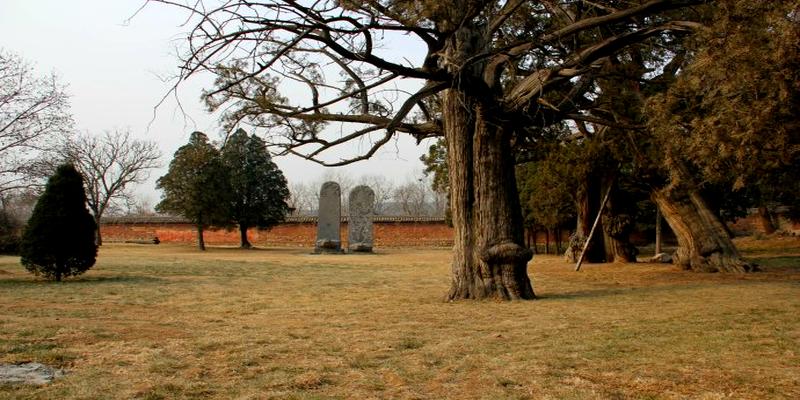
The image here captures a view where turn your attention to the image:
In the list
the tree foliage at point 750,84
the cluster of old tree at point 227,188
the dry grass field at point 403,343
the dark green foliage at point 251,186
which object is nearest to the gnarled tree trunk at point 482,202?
the dry grass field at point 403,343

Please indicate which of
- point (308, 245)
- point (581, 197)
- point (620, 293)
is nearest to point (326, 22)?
point (620, 293)

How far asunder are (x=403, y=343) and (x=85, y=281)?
31.7 ft

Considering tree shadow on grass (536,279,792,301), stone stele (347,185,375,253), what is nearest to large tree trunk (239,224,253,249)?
stone stele (347,185,375,253)

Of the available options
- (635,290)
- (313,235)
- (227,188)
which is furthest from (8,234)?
(635,290)

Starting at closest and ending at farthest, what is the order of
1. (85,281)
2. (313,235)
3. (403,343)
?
(403,343), (85,281), (313,235)

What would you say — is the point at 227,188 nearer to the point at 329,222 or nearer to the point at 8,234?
the point at 329,222

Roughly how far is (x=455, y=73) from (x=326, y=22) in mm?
1998

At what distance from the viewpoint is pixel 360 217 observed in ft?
113

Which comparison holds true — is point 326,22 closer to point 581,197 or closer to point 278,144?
point 278,144

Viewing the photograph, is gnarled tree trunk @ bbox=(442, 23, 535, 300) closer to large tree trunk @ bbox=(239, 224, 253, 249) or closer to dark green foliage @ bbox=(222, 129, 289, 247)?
dark green foliage @ bbox=(222, 129, 289, 247)

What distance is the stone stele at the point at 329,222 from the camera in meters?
31.9

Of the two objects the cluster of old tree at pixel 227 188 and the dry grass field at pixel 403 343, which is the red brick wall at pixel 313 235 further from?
the dry grass field at pixel 403 343

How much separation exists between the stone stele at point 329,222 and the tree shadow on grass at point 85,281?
17556 mm

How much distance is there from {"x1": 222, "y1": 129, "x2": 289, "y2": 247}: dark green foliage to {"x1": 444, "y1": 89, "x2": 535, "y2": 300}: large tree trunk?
94.0ft
